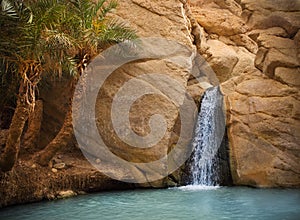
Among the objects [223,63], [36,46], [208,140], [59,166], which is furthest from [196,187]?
[36,46]

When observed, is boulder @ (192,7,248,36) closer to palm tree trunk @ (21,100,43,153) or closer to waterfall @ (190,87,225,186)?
waterfall @ (190,87,225,186)

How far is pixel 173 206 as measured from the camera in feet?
26.7

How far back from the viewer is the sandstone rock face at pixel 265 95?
1079 cm

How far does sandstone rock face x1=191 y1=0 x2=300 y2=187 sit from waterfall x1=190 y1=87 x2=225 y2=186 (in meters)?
0.51

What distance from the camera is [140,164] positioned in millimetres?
11055

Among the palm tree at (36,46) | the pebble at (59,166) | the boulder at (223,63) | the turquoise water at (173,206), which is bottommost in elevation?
the turquoise water at (173,206)

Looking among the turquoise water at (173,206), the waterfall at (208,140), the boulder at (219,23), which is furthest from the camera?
the boulder at (219,23)

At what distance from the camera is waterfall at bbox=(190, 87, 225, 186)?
11.7 m

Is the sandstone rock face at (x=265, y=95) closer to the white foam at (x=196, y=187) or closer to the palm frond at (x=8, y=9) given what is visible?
the white foam at (x=196, y=187)

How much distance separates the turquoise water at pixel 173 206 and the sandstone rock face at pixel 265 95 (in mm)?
953

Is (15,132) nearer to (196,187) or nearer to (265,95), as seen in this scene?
(196,187)

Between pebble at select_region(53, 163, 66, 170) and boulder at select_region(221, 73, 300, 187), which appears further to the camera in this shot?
boulder at select_region(221, 73, 300, 187)

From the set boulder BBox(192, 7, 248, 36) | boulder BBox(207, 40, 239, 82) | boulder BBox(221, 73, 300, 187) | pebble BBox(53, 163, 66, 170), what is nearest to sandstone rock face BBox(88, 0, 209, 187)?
pebble BBox(53, 163, 66, 170)

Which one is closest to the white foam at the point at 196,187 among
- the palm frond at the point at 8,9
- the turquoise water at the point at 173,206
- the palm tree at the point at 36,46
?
Answer: the turquoise water at the point at 173,206
